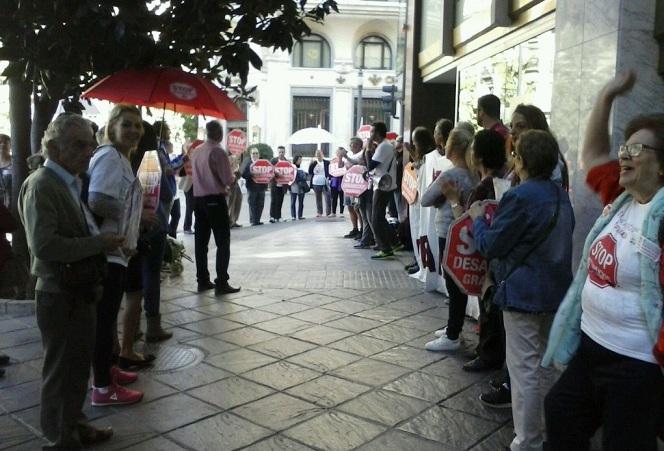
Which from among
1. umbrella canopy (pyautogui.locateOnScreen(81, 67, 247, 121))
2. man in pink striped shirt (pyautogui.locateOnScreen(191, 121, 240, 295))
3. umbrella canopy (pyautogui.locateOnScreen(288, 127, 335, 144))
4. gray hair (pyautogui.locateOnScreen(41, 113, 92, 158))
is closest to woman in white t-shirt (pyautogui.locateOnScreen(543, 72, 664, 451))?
gray hair (pyautogui.locateOnScreen(41, 113, 92, 158))

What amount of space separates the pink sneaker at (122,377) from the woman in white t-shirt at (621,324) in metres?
3.09

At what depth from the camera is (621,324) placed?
2389 mm

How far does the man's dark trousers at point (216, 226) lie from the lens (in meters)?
7.32

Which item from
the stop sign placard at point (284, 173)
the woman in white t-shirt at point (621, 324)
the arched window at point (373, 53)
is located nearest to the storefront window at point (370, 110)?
the arched window at point (373, 53)

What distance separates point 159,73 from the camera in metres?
5.42

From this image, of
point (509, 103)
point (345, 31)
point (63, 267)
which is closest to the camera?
point (63, 267)

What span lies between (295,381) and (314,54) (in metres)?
39.7

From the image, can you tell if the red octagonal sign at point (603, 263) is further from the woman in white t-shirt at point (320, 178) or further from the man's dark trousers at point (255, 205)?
the woman in white t-shirt at point (320, 178)

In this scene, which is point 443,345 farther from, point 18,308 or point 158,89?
point 18,308

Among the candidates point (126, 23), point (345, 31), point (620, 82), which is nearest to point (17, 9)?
point (126, 23)

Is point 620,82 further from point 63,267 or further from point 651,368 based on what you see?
point 63,267

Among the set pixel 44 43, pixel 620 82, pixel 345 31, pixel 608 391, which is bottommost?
pixel 608 391

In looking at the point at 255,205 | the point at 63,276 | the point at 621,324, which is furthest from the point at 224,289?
the point at 255,205

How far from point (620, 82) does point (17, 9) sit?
408cm
